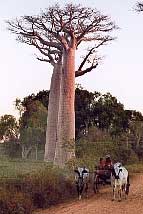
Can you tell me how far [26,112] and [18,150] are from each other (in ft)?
10.9

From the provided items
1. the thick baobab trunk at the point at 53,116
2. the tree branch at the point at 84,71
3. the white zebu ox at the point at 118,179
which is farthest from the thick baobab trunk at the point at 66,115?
the white zebu ox at the point at 118,179

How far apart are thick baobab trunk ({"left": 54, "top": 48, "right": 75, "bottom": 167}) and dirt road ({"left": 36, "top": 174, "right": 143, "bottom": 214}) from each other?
9.08ft

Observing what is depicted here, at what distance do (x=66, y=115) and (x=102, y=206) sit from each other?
18.5ft

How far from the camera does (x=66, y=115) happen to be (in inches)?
623

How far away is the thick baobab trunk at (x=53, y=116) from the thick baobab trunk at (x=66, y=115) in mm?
1333

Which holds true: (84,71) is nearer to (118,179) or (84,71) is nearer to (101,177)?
(101,177)

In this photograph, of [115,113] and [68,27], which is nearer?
[68,27]

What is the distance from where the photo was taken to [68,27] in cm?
1661

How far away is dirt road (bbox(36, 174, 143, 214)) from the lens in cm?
989

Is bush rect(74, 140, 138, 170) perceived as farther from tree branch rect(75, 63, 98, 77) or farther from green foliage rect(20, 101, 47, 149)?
green foliage rect(20, 101, 47, 149)

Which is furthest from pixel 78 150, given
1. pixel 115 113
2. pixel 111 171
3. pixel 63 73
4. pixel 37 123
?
pixel 115 113

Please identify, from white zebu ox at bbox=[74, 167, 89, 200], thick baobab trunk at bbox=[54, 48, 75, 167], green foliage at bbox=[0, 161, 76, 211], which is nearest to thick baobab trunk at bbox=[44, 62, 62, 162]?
thick baobab trunk at bbox=[54, 48, 75, 167]

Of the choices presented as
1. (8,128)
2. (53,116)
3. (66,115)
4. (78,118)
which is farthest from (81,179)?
(8,128)

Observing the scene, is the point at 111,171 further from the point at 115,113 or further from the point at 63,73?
the point at 115,113
